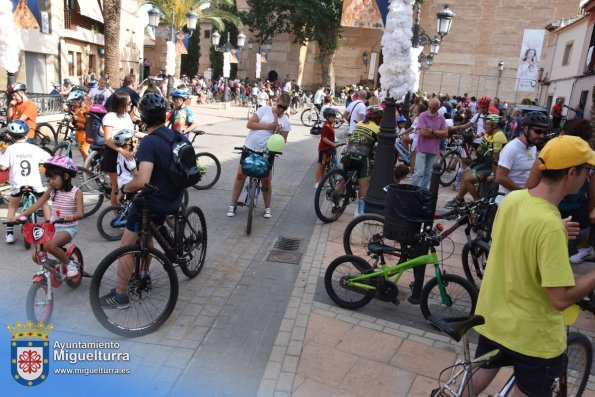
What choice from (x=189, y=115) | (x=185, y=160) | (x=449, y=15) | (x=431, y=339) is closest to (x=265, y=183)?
(x=189, y=115)

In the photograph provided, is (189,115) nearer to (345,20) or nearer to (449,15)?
(345,20)

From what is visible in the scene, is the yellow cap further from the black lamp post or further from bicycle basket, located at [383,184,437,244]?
the black lamp post

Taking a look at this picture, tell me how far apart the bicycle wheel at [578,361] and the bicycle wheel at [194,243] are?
3.41 meters

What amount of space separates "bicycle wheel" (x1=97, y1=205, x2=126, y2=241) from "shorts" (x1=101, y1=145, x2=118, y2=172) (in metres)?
0.58

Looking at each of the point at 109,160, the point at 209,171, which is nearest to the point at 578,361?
the point at 109,160

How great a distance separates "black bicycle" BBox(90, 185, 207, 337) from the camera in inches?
151

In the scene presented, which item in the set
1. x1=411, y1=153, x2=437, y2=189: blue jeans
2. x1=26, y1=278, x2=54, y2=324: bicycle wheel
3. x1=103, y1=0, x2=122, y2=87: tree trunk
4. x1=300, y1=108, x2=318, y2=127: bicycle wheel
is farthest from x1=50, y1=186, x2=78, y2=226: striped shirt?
x1=300, y1=108, x2=318, y2=127: bicycle wheel

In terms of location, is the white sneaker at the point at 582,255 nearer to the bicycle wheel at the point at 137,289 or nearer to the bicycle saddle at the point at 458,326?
the bicycle saddle at the point at 458,326

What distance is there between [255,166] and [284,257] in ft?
4.71

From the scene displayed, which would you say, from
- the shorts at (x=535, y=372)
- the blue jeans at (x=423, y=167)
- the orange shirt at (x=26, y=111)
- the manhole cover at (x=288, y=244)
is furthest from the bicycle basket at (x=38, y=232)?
the blue jeans at (x=423, y=167)

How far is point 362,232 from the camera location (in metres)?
5.48

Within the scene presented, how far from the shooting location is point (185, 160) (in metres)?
4.09

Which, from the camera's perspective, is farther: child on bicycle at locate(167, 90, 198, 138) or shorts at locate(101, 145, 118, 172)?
child on bicycle at locate(167, 90, 198, 138)

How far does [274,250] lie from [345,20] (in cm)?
644
